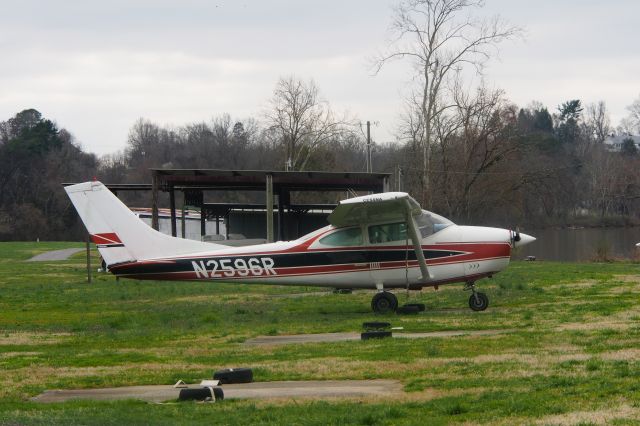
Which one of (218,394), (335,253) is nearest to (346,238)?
(335,253)

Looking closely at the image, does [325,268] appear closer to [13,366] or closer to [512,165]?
[13,366]

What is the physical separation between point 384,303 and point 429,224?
189 cm

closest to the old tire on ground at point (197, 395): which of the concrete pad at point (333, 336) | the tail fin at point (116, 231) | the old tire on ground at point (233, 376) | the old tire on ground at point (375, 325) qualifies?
the old tire on ground at point (233, 376)

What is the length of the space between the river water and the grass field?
20.7m

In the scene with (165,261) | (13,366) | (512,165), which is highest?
(512,165)

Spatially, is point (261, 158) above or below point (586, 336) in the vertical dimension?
above

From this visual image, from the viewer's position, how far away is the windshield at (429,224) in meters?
19.9

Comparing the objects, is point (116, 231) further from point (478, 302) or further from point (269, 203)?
point (269, 203)

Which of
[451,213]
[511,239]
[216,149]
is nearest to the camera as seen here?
[511,239]

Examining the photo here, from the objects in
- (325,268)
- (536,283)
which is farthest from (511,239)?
(536,283)

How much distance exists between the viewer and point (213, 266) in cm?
2002

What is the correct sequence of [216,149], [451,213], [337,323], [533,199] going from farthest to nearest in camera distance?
[216,149], [533,199], [451,213], [337,323]

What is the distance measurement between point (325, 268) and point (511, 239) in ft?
12.6

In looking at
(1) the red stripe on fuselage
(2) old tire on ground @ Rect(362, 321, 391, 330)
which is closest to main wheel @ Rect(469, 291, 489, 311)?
(2) old tire on ground @ Rect(362, 321, 391, 330)
